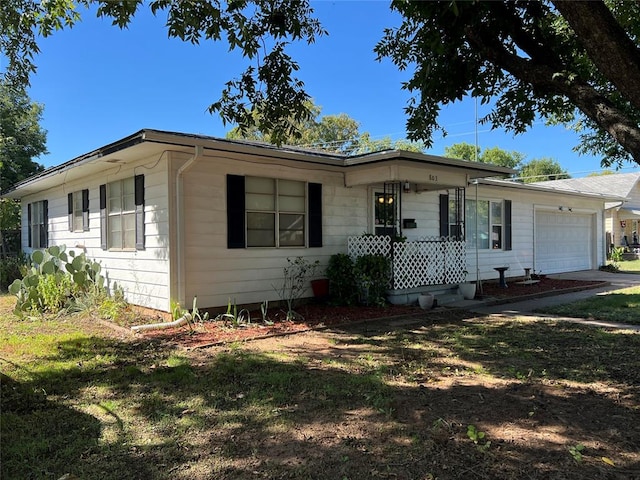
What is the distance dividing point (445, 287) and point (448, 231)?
85.0 inches

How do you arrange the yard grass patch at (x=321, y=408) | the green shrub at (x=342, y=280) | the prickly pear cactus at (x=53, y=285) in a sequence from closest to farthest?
the yard grass patch at (x=321, y=408) < the prickly pear cactus at (x=53, y=285) < the green shrub at (x=342, y=280)

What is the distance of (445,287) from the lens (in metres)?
10.0

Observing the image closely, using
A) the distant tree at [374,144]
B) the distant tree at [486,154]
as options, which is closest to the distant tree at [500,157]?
the distant tree at [486,154]

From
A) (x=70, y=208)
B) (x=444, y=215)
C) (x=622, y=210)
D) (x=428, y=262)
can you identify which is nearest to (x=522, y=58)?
(x=428, y=262)

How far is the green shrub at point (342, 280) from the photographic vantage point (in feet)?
29.2

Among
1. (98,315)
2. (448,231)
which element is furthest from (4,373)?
(448,231)

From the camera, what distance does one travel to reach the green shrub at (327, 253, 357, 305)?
8.91 meters

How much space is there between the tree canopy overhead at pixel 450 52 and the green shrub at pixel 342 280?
349cm

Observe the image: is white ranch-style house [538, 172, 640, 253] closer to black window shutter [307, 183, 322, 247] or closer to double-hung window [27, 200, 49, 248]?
black window shutter [307, 183, 322, 247]

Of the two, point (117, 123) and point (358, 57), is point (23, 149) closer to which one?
point (117, 123)

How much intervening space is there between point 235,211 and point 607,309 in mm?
7648

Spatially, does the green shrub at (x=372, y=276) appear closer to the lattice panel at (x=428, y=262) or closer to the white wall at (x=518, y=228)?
the lattice panel at (x=428, y=262)

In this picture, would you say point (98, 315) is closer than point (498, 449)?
No

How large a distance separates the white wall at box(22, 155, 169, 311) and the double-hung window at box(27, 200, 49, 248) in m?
2.72
